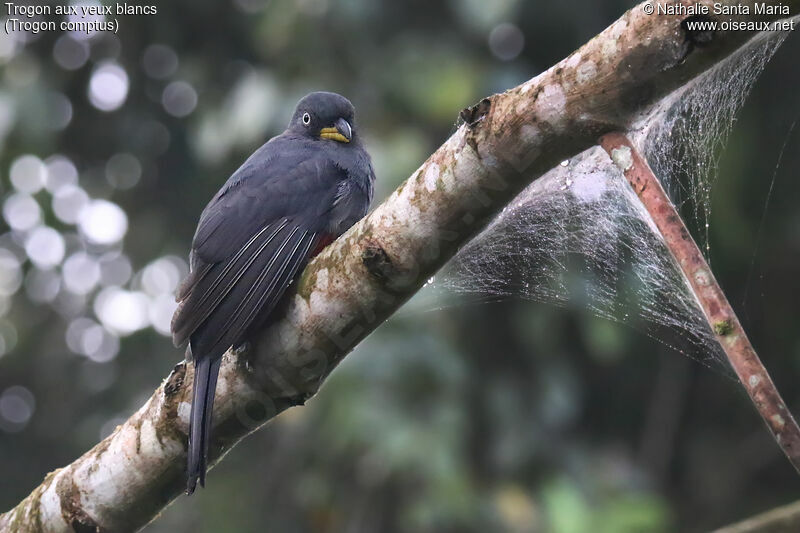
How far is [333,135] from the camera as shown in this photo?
4.19 metres

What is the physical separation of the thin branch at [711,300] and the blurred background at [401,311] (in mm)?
3381

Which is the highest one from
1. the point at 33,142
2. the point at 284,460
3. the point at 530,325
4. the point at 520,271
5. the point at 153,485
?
the point at 33,142

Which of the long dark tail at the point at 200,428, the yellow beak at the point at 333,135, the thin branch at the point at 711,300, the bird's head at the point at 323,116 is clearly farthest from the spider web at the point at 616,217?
the bird's head at the point at 323,116

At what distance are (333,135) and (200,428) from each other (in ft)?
5.92

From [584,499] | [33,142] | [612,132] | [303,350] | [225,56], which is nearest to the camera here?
[612,132]

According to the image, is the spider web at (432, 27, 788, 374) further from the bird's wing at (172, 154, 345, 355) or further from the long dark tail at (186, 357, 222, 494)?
the long dark tail at (186, 357, 222, 494)

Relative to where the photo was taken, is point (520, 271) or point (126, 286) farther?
point (126, 286)

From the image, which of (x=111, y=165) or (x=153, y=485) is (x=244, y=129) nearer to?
(x=111, y=165)

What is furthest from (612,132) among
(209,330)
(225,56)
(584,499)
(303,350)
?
(225,56)

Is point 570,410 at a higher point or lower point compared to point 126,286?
lower

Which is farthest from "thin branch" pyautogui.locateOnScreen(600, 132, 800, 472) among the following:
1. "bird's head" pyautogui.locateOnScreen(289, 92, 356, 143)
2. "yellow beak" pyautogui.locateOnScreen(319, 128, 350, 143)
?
"bird's head" pyautogui.locateOnScreen(289, 92, 356, 143)

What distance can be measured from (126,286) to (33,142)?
7.44 feet

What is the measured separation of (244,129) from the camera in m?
Result: 6.22

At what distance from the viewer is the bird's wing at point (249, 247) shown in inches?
115
